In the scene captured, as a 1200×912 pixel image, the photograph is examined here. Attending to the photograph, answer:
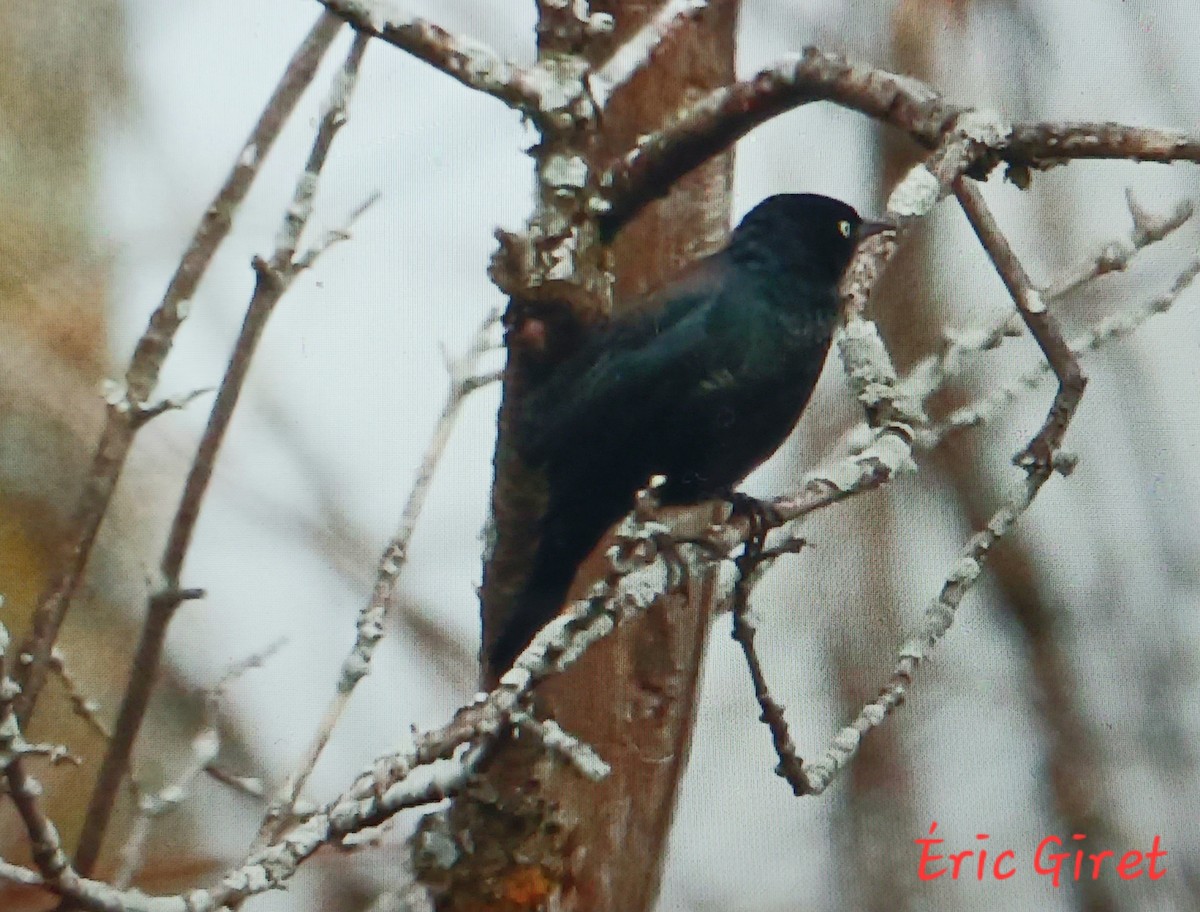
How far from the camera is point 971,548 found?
3.54 feet

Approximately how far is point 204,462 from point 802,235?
0.57 m

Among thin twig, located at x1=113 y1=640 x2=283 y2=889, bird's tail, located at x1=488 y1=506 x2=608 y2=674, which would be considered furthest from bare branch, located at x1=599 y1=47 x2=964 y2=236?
thin twig, located at x1=113 y1=640 x2=283 y2=889

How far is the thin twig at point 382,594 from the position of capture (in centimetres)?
107

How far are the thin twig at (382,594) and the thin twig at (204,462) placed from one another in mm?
148

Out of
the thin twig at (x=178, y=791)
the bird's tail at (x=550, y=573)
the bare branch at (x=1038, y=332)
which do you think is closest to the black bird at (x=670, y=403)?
the bird's tail at (x=550, y=573)

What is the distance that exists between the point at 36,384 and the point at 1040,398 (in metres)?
1.11

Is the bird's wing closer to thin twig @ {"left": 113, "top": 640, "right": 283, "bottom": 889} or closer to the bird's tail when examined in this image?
the bird's tail

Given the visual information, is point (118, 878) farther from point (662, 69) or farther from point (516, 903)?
point (662, 69)

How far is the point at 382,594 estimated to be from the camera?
3.84ft

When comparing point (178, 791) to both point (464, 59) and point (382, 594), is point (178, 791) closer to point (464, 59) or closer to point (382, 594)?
point (382, 594)

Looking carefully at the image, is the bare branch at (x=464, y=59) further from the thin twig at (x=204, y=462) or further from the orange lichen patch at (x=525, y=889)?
the orange lichen patch at (x=525, y=889)

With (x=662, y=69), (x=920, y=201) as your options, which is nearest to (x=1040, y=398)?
(x=662, y=69)

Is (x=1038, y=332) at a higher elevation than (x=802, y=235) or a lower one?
lower

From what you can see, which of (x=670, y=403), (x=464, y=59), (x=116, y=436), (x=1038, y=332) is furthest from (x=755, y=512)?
(x=116, y=436)
